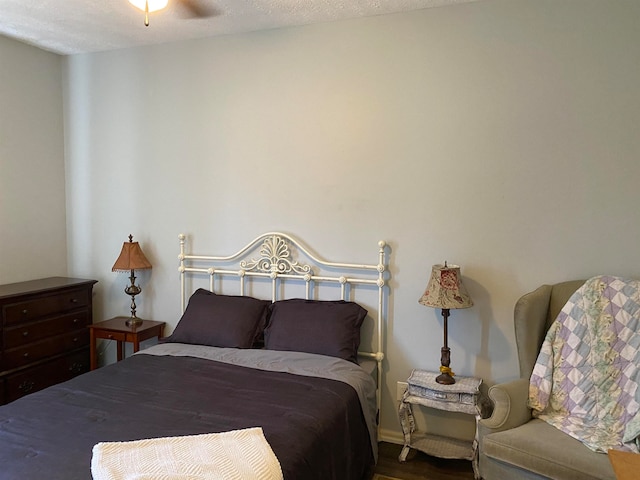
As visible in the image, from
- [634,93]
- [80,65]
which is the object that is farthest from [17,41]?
[634,93]

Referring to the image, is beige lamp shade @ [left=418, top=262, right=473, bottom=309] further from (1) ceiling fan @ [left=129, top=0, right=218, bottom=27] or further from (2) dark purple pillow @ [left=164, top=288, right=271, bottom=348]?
(1) ceiling fan @ [left=129, top=0, right=218, bottom=27]

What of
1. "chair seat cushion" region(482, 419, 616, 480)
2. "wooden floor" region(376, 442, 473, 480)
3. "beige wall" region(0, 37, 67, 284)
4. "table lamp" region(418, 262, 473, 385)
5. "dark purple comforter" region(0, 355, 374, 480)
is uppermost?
"beige wall" region(0, 37, 67, 284)

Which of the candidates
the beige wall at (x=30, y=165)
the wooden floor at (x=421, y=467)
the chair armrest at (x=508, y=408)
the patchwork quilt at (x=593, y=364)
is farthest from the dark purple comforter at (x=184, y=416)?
the beige wall at (x=30, y=165)

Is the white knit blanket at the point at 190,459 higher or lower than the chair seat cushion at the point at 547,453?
higher

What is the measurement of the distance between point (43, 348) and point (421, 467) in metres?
2.66

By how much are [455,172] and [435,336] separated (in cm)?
102

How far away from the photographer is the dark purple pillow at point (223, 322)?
2980 millimetres

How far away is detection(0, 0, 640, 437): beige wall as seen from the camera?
254cm

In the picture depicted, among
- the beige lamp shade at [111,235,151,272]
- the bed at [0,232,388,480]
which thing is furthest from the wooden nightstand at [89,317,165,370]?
the beige lamp shade at [111,235,151,272]

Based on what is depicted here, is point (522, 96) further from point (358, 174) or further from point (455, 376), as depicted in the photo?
point (455, 376)

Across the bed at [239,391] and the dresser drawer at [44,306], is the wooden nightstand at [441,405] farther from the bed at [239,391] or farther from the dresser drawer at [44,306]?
the dresser drawer at [44,306]

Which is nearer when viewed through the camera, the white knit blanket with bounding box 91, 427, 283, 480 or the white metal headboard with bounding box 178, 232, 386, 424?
the white knit blanket with bounding box 91, 427, 283, 480

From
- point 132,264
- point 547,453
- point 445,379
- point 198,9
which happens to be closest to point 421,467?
point 445,379

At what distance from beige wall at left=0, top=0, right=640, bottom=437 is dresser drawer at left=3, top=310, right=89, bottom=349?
333 millimetres
